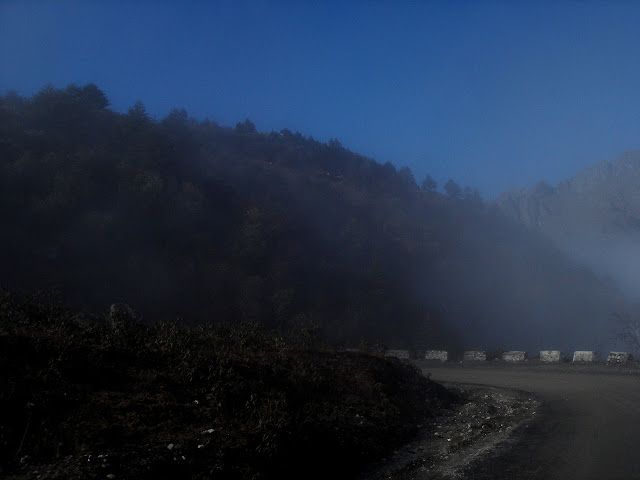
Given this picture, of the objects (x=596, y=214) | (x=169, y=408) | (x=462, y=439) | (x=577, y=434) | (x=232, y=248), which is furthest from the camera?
(x=596, y=214)

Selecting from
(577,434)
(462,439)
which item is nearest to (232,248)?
(462,439)

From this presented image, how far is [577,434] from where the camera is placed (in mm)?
8648

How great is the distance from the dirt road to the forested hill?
8.38 metres

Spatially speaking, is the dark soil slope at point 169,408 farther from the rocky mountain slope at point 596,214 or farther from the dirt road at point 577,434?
the rocky mountain slope at point 596,214

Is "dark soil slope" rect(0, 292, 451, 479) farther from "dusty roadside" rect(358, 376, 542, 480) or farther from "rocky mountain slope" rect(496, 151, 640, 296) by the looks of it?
"rocky mountain slope" rect(496, 151, 640, 296)

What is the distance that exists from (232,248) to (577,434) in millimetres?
34177

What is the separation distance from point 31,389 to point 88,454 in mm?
1496

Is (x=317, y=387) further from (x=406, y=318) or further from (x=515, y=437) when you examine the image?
(x=406, y=318)

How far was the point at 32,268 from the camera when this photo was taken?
95.1ft

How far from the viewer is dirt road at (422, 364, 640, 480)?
6418 millimetres

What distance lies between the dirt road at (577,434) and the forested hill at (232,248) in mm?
8385

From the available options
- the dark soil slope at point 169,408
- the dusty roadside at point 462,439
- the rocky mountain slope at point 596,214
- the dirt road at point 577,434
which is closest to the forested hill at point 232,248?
the dusty roadside at point 462,439

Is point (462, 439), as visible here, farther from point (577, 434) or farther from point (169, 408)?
point (169, 408)

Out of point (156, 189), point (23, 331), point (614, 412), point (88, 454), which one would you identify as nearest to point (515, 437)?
point (614, 412)
